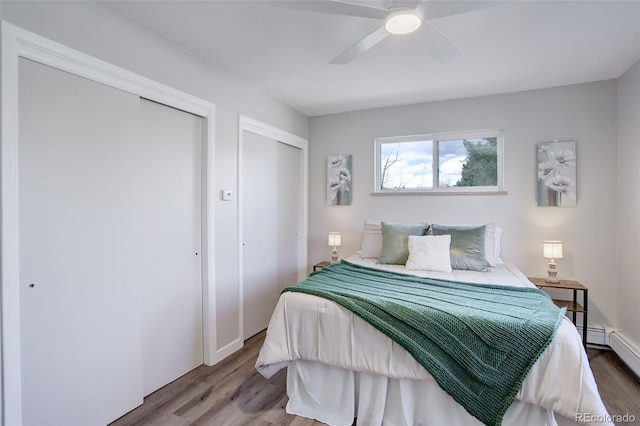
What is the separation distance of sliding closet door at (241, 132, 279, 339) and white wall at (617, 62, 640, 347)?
3187mm

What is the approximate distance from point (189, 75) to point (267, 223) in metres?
1.58

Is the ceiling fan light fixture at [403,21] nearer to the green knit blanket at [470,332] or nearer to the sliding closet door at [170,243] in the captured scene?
the green knit blanket at [470,332]

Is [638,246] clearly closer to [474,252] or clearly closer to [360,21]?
[474,252]

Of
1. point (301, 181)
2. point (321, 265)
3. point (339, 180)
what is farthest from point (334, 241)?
point (301, 181)

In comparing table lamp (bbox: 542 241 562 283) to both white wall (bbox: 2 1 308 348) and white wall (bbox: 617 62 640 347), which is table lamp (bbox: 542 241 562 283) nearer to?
white wall (bbox: 617 62 640 347)

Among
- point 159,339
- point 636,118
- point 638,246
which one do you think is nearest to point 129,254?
point 159,339

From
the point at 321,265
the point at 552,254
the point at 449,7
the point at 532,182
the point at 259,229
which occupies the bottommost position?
the point at 321,265

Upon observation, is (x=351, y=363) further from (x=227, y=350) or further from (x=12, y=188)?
(x=12, y=188)

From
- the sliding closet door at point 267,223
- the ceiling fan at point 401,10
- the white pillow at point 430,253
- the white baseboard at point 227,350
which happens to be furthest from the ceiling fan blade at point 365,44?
the white baseboard at point 227,350

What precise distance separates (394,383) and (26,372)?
187 cm

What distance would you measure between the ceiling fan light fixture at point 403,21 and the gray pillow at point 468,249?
1870 millimetres

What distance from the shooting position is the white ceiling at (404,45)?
1.90m

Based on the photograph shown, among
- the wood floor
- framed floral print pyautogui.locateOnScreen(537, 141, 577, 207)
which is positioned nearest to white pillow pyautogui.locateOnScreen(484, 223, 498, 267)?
framed floral print pyautogui.locateOnScreen(537, 141, 577, 207)

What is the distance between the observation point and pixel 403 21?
1604mm
